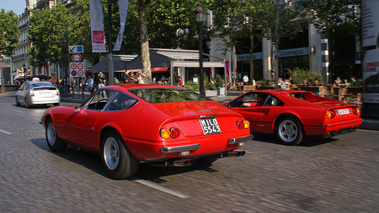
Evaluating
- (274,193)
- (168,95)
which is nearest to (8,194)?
(168,95)

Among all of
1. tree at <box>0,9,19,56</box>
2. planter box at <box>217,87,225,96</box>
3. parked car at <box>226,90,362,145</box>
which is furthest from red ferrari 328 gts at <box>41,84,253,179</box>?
tree at <box>0,9,19,56</box>

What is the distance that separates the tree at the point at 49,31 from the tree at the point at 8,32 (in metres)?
3.88

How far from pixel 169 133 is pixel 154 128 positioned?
20cm

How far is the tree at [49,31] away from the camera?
53.3 metres

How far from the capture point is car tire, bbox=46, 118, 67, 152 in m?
6.82

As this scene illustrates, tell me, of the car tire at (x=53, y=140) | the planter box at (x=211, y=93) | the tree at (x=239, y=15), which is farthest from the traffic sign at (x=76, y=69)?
the car tire at (x=53, y=140)

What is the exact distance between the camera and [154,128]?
4375mm

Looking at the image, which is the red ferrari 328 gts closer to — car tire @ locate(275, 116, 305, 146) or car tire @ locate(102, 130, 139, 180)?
car tire @ locate(102, 130, 139, 180)

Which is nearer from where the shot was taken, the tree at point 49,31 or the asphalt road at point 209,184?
the asphalt road at point 209,184

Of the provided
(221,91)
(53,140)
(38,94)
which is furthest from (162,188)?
(221,91)

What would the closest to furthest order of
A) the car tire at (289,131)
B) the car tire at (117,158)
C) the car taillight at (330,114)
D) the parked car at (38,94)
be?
the car tire at (117,158)
the car taillight at (330,114)
the car tire at (289,131)
the parked car at (38,94)

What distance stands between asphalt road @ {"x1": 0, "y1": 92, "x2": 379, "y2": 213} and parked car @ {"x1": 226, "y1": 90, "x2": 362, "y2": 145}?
45 cm

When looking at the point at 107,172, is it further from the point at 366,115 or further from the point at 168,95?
the point at 366,115

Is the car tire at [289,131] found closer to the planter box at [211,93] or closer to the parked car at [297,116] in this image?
the parked car at [297,116]
